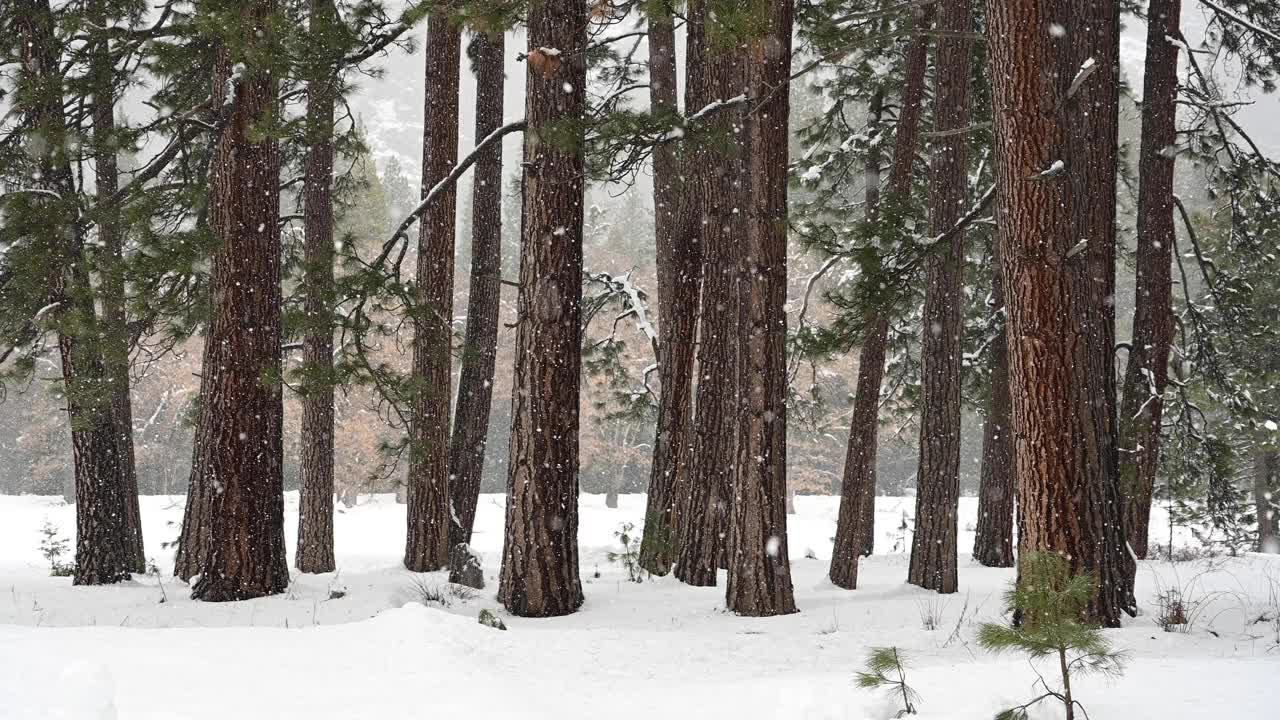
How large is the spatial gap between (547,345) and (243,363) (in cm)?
271

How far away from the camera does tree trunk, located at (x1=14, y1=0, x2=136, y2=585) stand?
359 inches

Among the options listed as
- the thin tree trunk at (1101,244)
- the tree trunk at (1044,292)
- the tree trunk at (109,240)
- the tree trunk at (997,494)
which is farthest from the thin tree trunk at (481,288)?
the tree trunk at (997,494)

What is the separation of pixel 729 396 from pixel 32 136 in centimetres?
761

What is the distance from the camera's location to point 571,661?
205 inches

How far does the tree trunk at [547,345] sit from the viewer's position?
693 centimetres

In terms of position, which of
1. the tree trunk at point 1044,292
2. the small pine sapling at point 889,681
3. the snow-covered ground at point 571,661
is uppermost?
the tree trunk at point 1044,292

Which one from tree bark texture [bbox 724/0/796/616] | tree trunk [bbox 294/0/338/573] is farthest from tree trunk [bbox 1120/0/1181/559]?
tree trunk [bbox 294/0/338/573]

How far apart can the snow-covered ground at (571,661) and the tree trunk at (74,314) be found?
5.00 feet

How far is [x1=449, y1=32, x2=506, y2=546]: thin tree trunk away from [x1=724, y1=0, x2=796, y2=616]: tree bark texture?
4761 mm

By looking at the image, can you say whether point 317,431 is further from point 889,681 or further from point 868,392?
point 889,681

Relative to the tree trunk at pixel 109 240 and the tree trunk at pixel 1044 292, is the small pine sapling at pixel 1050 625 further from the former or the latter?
the tree trunk at pixel 109 240

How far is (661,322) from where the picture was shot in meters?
10.8

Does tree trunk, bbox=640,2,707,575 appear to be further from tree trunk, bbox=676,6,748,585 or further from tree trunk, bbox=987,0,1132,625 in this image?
tree trunk, bbox=987,0,1132,625

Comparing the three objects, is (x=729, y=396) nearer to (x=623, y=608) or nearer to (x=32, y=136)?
(x=623, y=608)
